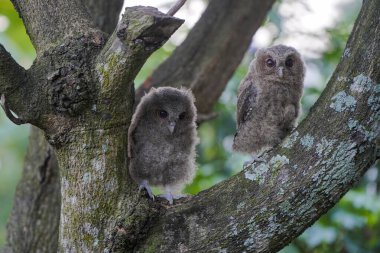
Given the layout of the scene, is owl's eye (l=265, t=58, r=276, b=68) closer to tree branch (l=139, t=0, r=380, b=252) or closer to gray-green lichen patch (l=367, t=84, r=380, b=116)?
tree branch (l=139, t=0, r=380, b=252)

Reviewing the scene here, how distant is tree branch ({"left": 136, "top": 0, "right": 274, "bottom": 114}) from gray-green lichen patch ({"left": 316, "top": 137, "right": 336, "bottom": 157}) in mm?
2149

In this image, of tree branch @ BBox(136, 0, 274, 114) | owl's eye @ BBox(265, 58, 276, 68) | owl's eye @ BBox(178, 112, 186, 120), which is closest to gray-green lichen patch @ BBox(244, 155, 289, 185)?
owl's eye @ BBox(178, 112, 186, 120)

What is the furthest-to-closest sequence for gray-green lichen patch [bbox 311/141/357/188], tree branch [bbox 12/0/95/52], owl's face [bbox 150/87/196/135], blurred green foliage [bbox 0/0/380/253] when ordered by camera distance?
1. blurred green foliage [bbox 0/0/380/253]
2. owl's face [bbox 150/87/196/135]
3. tree branch [bbox 12/0/95/52]
4. gray-green lichen patch [bbox 311/141/357/188]

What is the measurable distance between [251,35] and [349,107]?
2539mm

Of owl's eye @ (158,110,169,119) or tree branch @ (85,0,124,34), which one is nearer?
owl's eye @ (158,110,169,119)

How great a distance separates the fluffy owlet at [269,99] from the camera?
3.84 meters

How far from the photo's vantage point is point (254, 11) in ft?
17.0

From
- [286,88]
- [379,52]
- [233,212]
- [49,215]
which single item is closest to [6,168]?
[49,215]

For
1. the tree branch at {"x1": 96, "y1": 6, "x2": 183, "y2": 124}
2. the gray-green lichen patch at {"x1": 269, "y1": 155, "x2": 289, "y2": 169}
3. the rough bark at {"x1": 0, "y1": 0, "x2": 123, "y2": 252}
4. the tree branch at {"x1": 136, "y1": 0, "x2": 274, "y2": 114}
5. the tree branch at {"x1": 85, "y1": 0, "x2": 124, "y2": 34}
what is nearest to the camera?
the tree branch at {"x1": 96, "y1": 6, "x2": 183, "y2": 124}

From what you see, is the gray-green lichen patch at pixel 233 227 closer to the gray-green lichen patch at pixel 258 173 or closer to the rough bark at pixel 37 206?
the gray-green lichen patch at pixel 258 173

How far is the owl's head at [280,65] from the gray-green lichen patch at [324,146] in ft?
4.10

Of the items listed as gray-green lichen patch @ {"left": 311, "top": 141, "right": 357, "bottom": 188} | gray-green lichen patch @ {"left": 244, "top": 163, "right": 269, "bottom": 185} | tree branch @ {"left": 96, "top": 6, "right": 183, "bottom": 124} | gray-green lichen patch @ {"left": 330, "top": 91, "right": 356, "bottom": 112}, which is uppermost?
tree branch @ {"left": 96, "top": 6, "right": 183, "bottom": 124}

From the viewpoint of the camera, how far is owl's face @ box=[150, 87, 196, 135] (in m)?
3.96

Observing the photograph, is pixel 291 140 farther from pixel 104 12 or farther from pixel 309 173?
pixel 104 12
